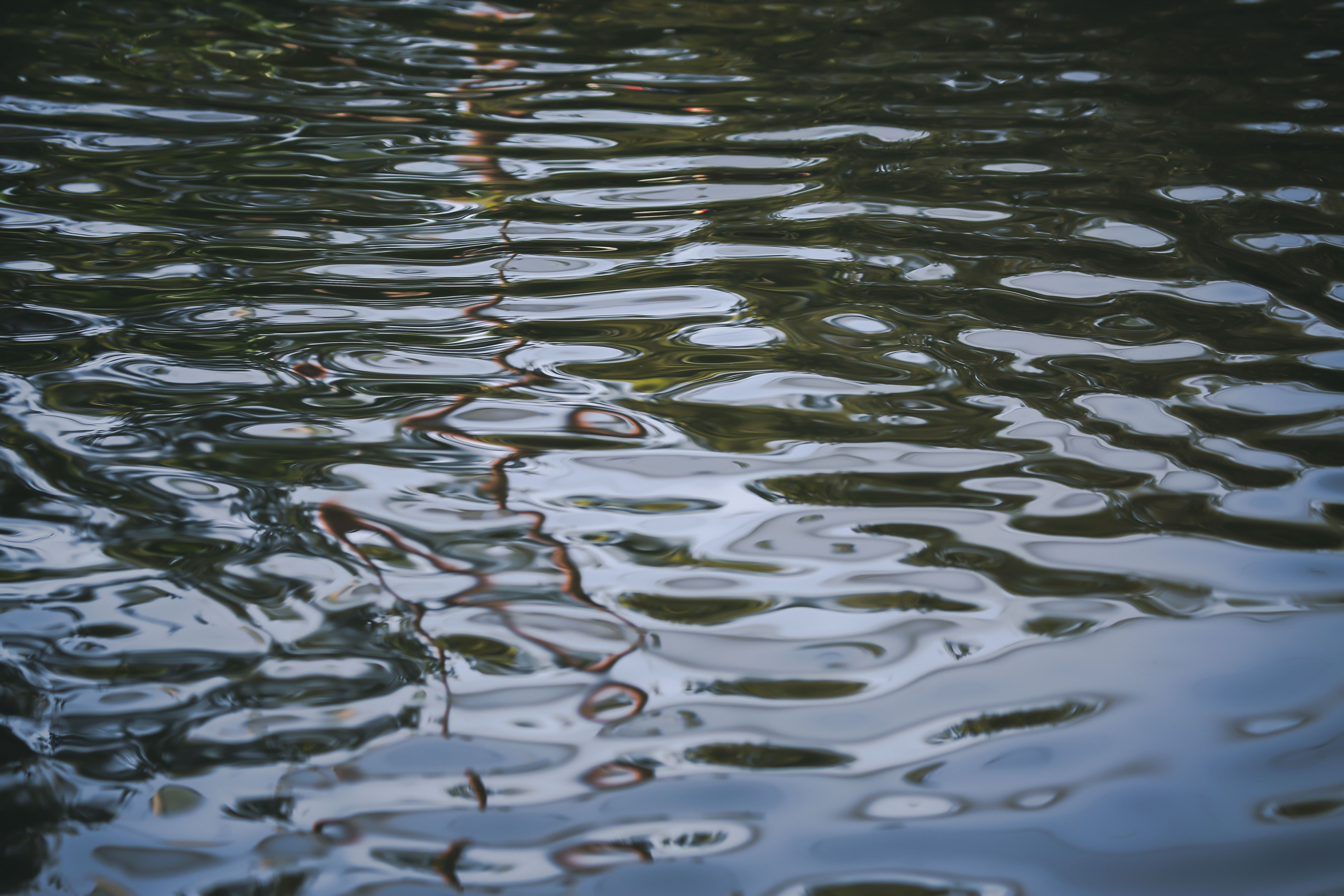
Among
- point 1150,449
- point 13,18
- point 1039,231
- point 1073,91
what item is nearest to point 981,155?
point 1039,231

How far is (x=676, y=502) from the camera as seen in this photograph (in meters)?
1.30

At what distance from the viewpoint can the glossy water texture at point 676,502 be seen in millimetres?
896

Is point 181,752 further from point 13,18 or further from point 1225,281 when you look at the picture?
point 13,18

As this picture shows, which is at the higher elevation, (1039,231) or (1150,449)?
(1039,231)

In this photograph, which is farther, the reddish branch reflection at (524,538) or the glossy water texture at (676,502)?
the reddish branch reflection at (524,538)

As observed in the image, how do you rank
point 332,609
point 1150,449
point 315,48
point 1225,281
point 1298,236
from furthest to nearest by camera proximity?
point 315,48
point 1298,236
point 1225,281
point 1150,449
point 332,609

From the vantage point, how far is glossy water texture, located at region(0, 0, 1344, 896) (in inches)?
35.3

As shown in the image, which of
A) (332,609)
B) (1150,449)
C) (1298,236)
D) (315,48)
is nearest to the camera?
(332,609)

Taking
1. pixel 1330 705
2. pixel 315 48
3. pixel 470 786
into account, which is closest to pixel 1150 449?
pixel 1330 705

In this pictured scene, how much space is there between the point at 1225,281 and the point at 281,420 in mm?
1670

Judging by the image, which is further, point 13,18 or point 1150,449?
point 13,18

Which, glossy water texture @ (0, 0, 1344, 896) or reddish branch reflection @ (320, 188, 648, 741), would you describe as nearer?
glossy water texture @ (0, 0, 1344, 896)

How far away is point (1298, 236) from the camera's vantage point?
191 centimetres

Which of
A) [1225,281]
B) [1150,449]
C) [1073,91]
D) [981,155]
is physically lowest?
[1150,449]
